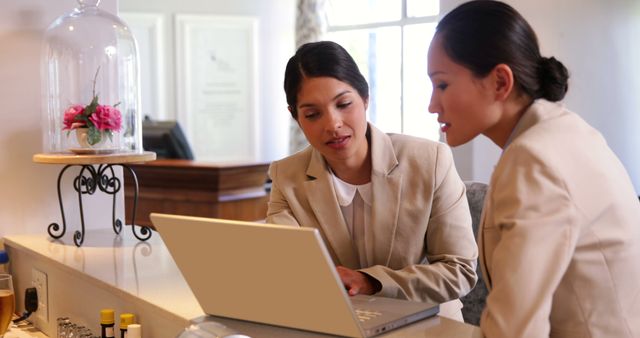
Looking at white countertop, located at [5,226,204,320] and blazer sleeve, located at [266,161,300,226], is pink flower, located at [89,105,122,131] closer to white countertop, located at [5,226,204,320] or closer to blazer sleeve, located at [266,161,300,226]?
white countertop, located at [5,226,204,320]

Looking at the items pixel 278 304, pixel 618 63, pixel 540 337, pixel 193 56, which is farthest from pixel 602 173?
pixel 193 56

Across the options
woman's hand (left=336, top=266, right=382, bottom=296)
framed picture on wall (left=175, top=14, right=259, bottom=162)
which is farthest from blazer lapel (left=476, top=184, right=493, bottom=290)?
framed picture on wall (left=175, top=14, right=259, bottom=162)

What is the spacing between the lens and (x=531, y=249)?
46.4 inches

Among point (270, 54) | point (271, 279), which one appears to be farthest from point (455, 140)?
point (270, 54)

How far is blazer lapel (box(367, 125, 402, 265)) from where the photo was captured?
199 cm

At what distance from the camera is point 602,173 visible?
1.28 m

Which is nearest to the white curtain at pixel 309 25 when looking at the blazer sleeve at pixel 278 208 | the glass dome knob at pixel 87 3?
the glass dome knob at pixel 87 3

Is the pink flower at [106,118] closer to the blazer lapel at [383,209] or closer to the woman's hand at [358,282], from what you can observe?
the blazer lapel at [383,209]

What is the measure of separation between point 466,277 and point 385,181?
11.5 inches

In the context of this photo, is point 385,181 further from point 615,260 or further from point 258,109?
point 258,109

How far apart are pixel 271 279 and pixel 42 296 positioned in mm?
1240

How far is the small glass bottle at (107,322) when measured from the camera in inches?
72.1

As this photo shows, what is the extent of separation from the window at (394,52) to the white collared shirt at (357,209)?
5.81 m

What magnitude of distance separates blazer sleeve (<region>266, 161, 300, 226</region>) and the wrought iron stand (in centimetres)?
59
